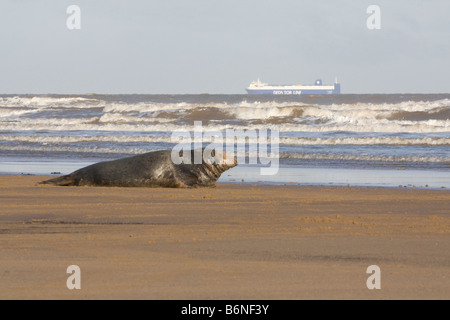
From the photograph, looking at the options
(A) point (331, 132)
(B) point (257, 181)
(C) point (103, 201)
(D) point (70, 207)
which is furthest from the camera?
(A) point (331, 132)

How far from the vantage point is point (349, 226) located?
8508 millimetres

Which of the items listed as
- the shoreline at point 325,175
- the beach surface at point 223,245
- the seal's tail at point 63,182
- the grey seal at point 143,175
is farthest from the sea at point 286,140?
the beach surface at point 223,245

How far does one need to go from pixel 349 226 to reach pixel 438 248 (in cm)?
159

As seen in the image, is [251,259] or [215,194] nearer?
[251,259]

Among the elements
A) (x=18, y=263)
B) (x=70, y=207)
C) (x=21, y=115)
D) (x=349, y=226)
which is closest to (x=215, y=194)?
(x=70, y=207)

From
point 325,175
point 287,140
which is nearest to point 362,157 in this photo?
point 325,175

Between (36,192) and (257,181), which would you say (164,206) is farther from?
(257,181)

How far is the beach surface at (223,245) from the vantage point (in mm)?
5379

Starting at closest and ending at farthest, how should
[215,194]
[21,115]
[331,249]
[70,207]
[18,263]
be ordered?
[18,263]
[331,249]
[70,207]
[215,194]
[21,115]
